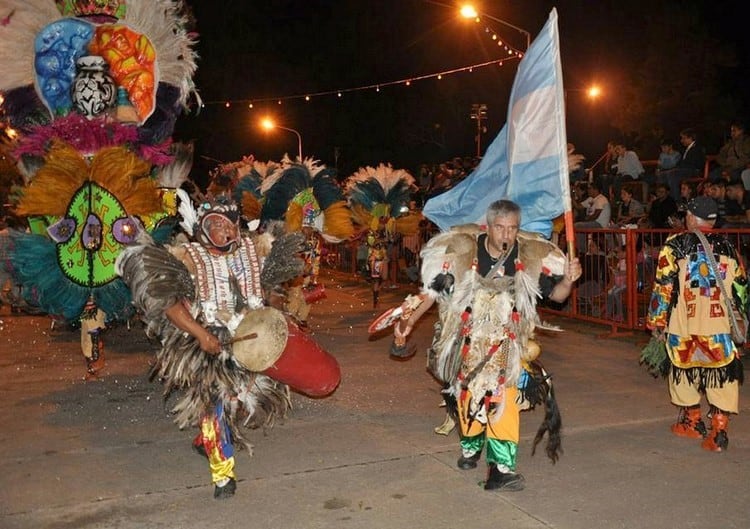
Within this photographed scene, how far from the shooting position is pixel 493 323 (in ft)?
17.5

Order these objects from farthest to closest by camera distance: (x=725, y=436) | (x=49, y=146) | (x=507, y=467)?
(x=49, y=146) < (x=725, y=436) < (x=507, y=467)

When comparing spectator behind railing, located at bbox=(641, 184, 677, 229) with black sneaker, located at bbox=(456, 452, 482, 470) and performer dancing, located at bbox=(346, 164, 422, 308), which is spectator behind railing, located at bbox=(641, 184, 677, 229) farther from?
black sneaker, located at bbox=(456, 452, 482, 470)

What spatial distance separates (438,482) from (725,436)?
2203 millimetres

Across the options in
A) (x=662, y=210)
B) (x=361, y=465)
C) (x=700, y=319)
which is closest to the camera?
(x=361, y=465)

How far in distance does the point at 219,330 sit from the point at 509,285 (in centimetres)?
186

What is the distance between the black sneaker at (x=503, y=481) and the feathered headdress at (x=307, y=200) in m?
6.25

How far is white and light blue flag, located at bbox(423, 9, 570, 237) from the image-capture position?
519cm

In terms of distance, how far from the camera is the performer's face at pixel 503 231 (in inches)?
209

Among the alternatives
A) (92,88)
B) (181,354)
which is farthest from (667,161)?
(181,354)

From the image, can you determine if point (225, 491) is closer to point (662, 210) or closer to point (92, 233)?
point (92, 233)

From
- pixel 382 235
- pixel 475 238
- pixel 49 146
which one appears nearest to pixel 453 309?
pixel 475 238

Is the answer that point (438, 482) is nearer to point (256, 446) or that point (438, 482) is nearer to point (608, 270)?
point (256, 446)

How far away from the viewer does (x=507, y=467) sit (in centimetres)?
527

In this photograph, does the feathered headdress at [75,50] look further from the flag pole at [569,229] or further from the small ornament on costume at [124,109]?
the flag pole at [569,229]
